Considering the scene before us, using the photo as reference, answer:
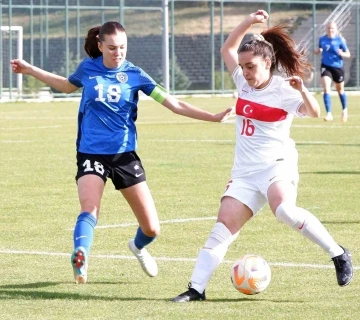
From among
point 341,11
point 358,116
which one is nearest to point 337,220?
point 358,116

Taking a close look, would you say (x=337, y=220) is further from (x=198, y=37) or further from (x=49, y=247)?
(x=198, y=37)

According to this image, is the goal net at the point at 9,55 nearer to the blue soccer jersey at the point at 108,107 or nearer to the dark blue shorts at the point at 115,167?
the blue soccer jersey at the point at 108,107

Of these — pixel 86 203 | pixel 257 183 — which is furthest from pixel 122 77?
pixel 257 183

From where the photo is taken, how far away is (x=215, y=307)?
6.77 metres

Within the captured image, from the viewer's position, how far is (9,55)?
41.3m

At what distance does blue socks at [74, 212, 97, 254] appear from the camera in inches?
283

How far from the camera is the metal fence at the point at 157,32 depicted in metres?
41.2

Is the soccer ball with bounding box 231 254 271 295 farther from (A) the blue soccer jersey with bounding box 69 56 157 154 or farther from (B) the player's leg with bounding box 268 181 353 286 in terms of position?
(A) the blue soccer jersey with bounding box 69 56 157 154

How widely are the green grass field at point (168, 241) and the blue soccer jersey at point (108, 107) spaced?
95cm

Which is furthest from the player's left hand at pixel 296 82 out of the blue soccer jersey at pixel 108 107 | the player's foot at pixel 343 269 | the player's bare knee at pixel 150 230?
the player's bare knee at pixel 150 230

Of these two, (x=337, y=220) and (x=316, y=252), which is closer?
(x=316, y=252)

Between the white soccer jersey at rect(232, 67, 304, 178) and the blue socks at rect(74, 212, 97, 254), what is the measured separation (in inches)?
38.9

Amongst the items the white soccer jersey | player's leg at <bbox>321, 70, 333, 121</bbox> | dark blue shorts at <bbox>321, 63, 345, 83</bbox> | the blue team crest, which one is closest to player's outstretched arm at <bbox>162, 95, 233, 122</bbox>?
the white soccer jersey

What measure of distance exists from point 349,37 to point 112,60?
42.9m
